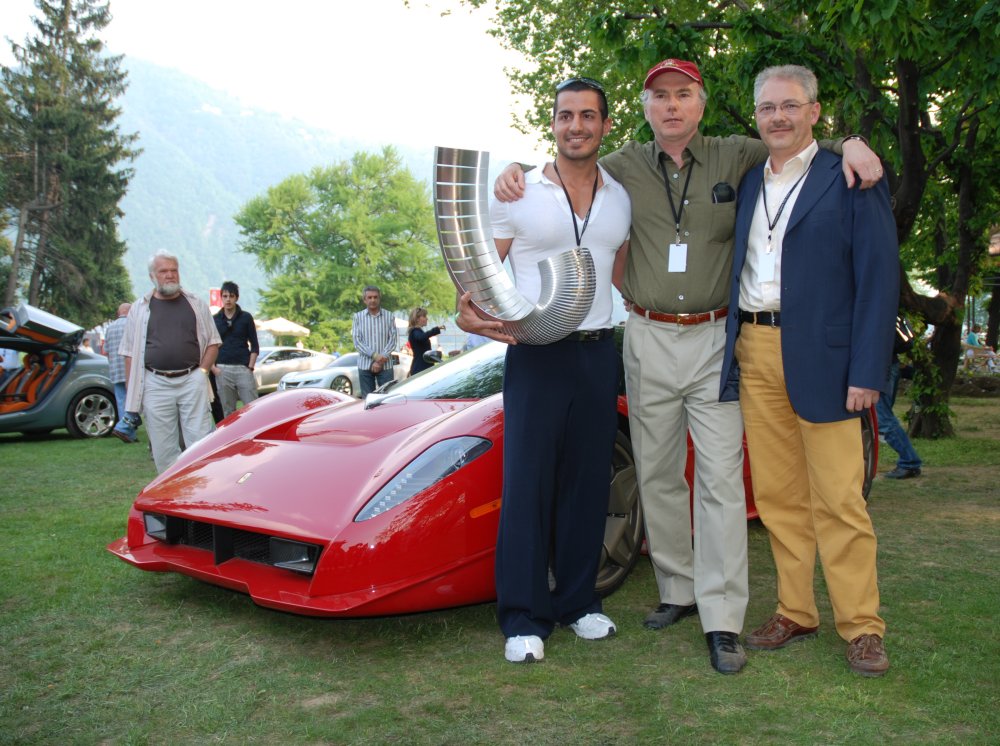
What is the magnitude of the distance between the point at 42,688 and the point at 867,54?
28.8 ft

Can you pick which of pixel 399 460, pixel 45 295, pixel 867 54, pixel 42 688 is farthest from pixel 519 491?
pixel 45 295

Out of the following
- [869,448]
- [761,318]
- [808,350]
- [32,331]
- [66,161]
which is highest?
[66,161]

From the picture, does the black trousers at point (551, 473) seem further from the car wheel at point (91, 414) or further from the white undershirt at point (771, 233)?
the car wheel at point (91, 414)

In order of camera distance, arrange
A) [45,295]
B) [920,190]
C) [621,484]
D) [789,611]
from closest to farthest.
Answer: [789,611] → [621,484] → [920,190] → [45,295]

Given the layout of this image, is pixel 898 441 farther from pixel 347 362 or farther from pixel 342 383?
pixel 347 362

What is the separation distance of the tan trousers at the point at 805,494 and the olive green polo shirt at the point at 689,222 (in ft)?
0.85

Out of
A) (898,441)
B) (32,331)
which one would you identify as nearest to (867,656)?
(898,441)

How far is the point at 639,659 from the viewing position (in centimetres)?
337

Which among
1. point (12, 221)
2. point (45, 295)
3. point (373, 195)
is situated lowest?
point (45, 295)

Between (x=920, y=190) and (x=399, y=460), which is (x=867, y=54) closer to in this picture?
(x=920, y=190)

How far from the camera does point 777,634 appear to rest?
11.5 feet

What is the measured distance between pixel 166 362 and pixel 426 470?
117 inches

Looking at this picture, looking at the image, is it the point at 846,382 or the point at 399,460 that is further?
the point at 399,460

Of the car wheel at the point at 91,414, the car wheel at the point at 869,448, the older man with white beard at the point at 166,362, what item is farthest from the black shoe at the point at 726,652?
the car wheel at the point at 91,414
